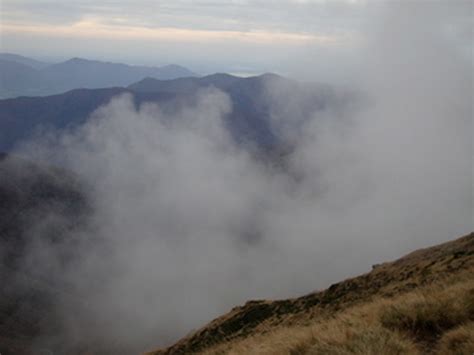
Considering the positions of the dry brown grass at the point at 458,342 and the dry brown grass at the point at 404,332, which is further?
the dry brown grass at the point at 404,332

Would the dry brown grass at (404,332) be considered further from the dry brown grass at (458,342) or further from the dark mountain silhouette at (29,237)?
the dark mountain silhouette at (29,237)

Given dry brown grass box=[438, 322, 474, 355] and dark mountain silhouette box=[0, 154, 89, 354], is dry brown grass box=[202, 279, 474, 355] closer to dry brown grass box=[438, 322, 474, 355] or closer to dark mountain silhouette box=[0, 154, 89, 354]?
dry brown grass box=[438, 322, 474, 355]

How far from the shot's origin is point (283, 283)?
112688 mm

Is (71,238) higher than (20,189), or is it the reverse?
(20,189)

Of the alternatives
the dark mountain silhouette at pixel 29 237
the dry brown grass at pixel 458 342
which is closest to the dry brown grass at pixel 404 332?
the dry brown grass at pixel 458 342

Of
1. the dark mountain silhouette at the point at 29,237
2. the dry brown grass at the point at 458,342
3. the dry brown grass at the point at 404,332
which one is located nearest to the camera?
the dry brown grass at the point at 458,342

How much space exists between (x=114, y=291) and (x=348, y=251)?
68173 millimetres

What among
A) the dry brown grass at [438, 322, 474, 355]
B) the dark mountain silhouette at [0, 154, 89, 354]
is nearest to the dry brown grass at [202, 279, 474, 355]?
the dry brown grass at [438, 322, 474, 355]

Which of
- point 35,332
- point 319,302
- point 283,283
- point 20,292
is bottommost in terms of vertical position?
point 283,283

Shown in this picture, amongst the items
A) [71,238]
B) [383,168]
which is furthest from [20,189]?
[383,168]

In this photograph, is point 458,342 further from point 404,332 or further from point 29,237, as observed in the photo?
point 29,237

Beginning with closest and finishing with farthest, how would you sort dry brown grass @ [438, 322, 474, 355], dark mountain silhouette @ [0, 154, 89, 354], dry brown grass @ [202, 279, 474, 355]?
dry brown grass @ [438, 322, 474, 355] < dry brown grass @ [202, 279, 474, 355] < dark mountain silhouette @ [0, 154, 89, 354]

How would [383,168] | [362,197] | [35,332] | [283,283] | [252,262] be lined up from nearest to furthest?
[35,332] < [283,283] < [252,262] < [362,197] < [383,168]

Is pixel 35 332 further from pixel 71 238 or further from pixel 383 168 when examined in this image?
pixel 383 168
